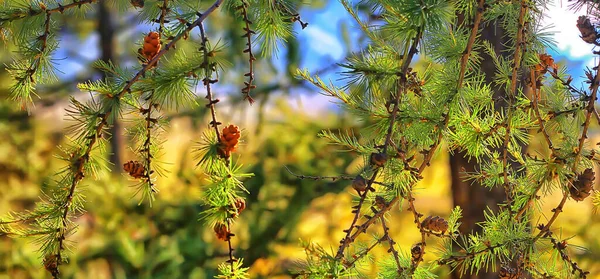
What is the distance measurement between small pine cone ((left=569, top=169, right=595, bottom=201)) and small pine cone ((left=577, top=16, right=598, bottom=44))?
115 mm

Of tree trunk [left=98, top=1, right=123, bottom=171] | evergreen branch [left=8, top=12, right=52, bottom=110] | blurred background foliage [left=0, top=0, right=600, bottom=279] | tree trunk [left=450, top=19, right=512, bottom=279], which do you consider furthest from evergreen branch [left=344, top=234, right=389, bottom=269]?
tree trunk [left=98, top=1, right=123, bottom=171]

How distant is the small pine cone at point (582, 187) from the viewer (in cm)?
50

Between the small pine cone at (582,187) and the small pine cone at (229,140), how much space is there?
29 centimetres

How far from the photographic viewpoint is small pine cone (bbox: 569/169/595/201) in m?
0.50

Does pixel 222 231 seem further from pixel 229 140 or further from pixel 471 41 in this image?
pixel 471 41

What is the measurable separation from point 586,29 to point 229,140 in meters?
0.31

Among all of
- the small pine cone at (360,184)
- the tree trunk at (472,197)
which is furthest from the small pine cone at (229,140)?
the tree trunk at (472,197)

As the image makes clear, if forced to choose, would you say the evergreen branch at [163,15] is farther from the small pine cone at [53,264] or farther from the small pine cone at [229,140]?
the small pine cone at [53,264]

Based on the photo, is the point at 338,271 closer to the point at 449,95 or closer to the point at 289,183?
the point at 449,95

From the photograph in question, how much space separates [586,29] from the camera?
18.9 inches

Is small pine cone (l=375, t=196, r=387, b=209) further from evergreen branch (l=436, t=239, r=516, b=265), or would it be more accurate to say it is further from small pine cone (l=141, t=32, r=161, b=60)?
small pine cone (l=141, t=32, r=161, b=60)

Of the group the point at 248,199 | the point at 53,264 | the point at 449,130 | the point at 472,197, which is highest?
the point at 248,199

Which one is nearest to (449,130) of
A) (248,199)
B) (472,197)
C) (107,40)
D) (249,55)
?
(249,55)

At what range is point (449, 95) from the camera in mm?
479
